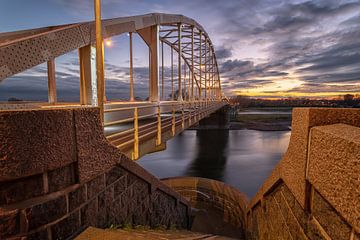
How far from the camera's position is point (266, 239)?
12.8ft

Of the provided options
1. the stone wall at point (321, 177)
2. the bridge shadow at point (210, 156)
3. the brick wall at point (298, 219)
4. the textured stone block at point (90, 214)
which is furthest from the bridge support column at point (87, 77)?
the bridge shadow at point (210, 156)

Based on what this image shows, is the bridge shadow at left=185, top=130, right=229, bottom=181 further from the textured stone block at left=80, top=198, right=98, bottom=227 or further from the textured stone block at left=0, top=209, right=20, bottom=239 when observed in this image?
the textured stone block at left=0, top=209, right=20, bottom=239

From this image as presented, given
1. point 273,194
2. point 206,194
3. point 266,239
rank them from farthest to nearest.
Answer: point 206,194, point 266,239, point 273,194

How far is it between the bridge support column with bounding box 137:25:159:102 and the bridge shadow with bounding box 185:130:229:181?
Answer: 11.5m

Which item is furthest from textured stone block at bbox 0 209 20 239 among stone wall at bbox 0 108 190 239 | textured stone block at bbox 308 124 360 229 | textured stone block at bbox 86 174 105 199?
textured stone block at bbox 308 124 360 229

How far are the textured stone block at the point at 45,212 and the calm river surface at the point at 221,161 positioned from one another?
1680cm

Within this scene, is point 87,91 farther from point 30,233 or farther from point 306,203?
point 306,203

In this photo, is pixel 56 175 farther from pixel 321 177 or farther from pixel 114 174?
pixel 321 177

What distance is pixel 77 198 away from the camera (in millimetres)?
2045

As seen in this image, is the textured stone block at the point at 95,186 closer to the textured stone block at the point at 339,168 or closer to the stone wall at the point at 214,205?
the textured stone block at the point at 339,168

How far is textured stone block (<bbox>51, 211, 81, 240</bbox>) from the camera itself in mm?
1791

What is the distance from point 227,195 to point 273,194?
305 inches

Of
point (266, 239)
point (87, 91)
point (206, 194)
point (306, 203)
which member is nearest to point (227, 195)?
point (206, 194)

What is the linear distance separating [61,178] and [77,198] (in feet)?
0.98
